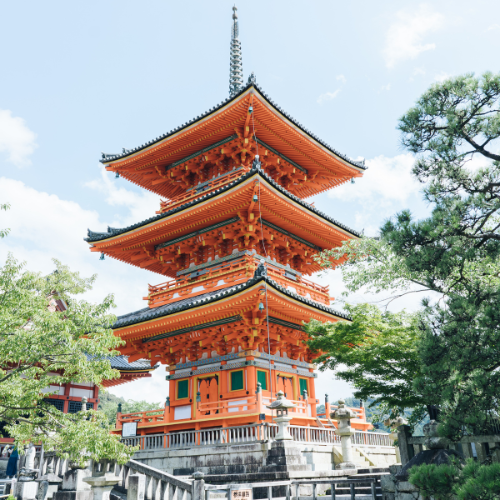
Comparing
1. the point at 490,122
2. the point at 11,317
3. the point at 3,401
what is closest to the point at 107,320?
the point at 11,317

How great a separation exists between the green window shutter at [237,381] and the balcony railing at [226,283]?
3419 millimetres

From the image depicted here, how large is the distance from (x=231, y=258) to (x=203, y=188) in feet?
14.3

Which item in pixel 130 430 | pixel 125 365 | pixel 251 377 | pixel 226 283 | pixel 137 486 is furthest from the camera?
pixel 125 365

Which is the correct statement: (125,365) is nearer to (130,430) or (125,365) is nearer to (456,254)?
(130,430)

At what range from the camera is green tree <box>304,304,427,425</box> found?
11.1m

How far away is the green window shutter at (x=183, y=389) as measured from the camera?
17684 mm

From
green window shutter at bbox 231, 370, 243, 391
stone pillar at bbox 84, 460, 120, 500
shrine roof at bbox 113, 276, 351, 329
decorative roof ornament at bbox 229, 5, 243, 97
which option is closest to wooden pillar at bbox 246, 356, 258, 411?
green window shutter at bbox 231, 370, 243, 391

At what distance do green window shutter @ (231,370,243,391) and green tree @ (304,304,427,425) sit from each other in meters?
4.16

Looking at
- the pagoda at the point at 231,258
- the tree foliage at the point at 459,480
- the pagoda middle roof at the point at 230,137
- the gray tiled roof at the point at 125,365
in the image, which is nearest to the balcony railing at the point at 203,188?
Result: the pagoda at the point at 231,258

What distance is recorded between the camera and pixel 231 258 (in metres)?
18.9

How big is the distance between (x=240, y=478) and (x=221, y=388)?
4426 mm

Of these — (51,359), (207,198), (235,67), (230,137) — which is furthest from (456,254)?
(235,67)

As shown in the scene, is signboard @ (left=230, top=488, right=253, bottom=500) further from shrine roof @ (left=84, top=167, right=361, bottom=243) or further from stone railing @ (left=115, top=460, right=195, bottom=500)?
shrine roof @ (left=84, top=167, right=361, bottom=243)

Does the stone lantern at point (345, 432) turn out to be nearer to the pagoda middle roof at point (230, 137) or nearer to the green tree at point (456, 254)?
the green tree at point (456, 254)
